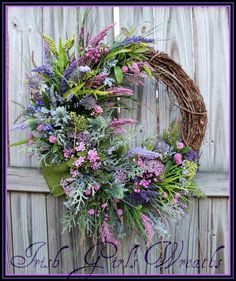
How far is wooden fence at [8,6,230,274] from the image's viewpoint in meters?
1.59

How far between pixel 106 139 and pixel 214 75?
2.01 ft

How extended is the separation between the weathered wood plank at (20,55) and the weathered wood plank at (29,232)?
0.18m

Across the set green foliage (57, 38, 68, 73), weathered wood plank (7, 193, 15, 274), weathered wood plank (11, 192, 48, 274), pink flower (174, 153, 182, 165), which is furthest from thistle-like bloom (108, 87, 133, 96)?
weathered wood plank (7, 193, 15, 274)

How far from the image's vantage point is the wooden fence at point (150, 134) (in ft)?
5.21

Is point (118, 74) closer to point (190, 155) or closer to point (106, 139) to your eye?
point (106, 139)

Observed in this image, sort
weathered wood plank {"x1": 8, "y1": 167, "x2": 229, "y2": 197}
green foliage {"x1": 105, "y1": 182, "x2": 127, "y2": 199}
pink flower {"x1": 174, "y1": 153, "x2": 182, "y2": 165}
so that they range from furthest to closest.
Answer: weathered wood plank {"x1": 8, "y1": 167, "x2": 229, "y2": 197}
pink flower {"x1": 174, "y1": 153, "x2": 182, "y2": 165}
green foliage {"x1": 105, "y1": 182, "x2": 127, "y2": 199}

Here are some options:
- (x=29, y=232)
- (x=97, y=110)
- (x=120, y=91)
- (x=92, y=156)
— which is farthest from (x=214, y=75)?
(x=29, y=232)

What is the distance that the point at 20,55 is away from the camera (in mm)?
1619

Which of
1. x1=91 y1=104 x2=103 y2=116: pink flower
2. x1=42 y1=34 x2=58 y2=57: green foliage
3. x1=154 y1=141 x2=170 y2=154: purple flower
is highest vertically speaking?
x1=42 y1=34 x2=58 y2=57: green foliage

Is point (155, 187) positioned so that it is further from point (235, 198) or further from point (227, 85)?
point (227, 85)

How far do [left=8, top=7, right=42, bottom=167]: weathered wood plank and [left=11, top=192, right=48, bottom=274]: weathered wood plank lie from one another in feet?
0.60

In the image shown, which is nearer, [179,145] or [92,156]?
[92,156]

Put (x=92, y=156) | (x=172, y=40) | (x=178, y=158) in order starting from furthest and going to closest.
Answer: (x=172, y=40), (x=178, y=158), (x=92, y=156)

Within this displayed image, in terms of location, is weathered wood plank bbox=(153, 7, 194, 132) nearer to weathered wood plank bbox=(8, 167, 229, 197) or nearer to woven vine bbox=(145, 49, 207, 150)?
woven vine bbox=(145, 49, 207, 150)
